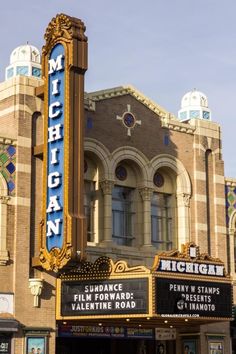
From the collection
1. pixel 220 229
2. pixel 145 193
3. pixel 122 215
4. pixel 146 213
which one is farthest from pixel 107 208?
pixel 220 229

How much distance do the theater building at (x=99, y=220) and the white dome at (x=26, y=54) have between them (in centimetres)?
7

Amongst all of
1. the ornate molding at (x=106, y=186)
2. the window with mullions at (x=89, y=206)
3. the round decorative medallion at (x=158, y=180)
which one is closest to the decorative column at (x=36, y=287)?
the window with mullions at (x=89, y=206)

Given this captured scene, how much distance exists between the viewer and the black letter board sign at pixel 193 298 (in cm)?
2723

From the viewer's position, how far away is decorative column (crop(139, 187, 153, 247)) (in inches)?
1282

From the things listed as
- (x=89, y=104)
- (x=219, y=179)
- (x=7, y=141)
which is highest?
(x=89, y=104)

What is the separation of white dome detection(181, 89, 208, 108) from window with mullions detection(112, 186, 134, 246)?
18.9ft

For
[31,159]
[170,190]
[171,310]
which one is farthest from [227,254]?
[31,159]

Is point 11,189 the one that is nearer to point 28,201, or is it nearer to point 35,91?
point 28,201

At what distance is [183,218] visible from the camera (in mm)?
33969

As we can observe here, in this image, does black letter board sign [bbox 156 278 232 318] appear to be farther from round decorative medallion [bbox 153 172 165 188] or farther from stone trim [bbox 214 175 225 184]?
stone trim [bbox 214 175 225 184]

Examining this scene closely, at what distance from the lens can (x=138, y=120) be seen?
110 feet

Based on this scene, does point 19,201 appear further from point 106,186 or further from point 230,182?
point 230,182

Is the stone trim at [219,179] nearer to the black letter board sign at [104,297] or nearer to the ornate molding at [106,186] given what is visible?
the ornate molding at [106,186]

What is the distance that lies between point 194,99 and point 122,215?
7.05 meters
